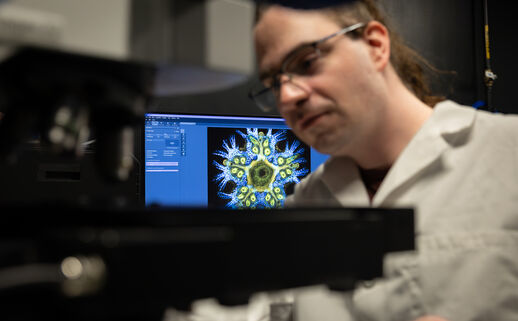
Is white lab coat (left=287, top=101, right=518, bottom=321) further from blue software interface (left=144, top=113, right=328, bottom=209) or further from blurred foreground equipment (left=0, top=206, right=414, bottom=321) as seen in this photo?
blue software interface (left=144, top=113, right=328, bottom=209)

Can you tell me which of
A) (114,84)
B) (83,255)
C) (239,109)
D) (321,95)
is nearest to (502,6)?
(239,109)

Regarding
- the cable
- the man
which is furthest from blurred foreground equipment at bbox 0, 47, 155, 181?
the cable

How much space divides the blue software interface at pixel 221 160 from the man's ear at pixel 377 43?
23.2 inches

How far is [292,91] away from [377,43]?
0.74ft

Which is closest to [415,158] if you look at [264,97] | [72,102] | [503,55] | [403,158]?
[403,158]

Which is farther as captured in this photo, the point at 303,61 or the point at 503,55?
the point at 503,55

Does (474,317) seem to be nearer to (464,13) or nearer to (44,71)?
(44,71)

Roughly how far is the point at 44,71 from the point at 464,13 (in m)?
2.05

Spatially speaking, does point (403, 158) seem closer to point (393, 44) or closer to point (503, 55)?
point (393, 44)

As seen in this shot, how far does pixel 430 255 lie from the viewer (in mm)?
814

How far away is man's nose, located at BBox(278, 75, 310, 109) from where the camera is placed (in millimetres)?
838

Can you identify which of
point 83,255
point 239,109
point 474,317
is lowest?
point 474,317

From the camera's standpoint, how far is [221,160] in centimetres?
141

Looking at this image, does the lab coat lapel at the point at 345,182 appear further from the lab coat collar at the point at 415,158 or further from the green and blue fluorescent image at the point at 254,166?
the green and blue fluorescent image at the point at 254,166
